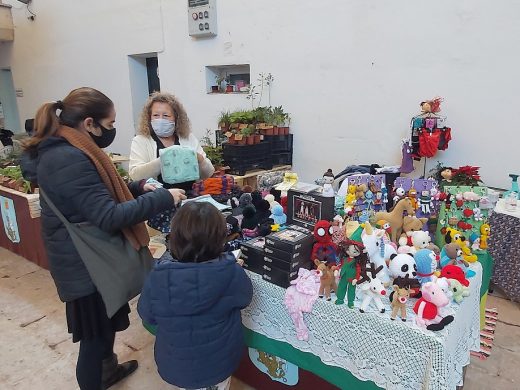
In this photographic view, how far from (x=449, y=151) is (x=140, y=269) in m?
2.67

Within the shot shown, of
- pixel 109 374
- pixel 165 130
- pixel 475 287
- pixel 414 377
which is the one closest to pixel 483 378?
pixel 475 287

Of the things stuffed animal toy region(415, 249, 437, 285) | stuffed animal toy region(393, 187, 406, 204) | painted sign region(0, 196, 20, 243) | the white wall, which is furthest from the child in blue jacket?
painted sign region(0, 196, 20, 243)

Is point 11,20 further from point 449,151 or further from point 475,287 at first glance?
point 475,287

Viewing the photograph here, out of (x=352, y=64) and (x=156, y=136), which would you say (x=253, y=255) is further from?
(x=352, y=64)

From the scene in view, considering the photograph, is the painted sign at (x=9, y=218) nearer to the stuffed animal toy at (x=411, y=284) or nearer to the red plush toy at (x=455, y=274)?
the stuffed animal toy at (x=411, y=284)

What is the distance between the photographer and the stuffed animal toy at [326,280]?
1.38 metres

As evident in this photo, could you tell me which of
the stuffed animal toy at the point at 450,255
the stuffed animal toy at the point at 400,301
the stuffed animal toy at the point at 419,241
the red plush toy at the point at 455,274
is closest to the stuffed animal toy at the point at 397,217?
the stuffed animal toy at the point at 419,241

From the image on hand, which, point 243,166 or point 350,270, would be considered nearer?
point 350,270

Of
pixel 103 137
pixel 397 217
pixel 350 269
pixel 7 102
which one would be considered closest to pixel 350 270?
pixel 350 269

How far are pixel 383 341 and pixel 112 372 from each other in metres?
1.39

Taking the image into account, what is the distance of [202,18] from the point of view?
430 centimetres

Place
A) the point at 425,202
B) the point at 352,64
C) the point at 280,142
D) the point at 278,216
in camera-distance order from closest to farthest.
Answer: the point at 278,216, the point at 425,202, the point at 352,64, the point at 280,142

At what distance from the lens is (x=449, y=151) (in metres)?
3.10

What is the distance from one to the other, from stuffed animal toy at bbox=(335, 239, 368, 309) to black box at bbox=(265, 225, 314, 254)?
0.54ft
